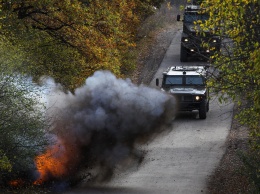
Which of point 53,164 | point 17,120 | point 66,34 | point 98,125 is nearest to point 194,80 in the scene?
point 66,34

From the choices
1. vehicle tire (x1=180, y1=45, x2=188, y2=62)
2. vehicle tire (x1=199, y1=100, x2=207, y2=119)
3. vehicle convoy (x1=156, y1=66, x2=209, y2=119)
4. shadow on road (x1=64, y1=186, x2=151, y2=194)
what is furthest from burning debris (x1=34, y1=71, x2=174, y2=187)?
vehicle tire (x1=180, y1=45, x2=188, y2=62)

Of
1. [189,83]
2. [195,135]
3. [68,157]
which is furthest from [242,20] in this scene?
[189,83]

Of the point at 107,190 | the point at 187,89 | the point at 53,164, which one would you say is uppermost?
the point at 187,89

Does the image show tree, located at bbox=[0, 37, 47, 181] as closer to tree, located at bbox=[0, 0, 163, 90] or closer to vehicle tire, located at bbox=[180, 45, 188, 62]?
tree, located at bbox=[0, 0, 163, 90]

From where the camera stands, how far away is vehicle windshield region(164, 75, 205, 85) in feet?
103

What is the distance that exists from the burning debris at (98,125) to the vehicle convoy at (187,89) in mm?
7559

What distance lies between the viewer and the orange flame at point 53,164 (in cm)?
1994

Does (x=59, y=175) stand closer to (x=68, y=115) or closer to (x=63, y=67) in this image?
(x=68, y=115)

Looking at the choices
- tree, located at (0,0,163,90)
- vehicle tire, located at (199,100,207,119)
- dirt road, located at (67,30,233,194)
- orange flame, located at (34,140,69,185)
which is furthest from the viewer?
vehicle tire, located at (199,100,207,119)

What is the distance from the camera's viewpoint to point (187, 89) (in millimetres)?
30984

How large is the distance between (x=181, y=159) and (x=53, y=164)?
6.49 meters

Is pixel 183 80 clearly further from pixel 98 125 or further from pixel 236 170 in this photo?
pixel 236 170

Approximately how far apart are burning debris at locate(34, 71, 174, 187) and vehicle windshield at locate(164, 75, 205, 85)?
28.5ft

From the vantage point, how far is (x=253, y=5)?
50.6ft
